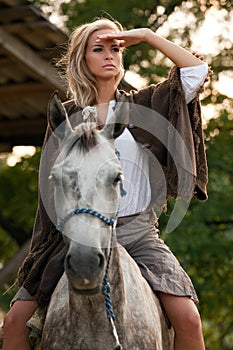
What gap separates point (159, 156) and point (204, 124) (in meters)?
7.40

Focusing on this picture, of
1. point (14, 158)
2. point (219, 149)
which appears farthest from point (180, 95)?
point (14, 158)

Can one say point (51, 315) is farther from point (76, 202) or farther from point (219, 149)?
point (219, 149)

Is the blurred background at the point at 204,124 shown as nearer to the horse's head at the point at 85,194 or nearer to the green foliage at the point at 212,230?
the green foliage at the point at 212,230

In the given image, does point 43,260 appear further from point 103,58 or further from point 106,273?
point 103,58

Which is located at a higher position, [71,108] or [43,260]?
[71,108]

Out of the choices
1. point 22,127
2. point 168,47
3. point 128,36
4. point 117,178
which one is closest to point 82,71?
point 128,36

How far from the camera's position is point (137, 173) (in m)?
5.72

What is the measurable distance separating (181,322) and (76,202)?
4.23 feet

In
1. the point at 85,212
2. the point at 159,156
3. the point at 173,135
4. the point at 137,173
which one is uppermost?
the point at 173,135

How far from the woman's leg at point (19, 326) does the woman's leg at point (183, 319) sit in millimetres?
758

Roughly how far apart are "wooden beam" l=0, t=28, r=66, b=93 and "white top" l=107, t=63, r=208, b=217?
440cm

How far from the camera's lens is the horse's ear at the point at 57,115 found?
15.9 ft

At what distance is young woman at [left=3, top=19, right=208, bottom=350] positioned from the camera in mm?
5480

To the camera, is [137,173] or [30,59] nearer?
[137,173]
